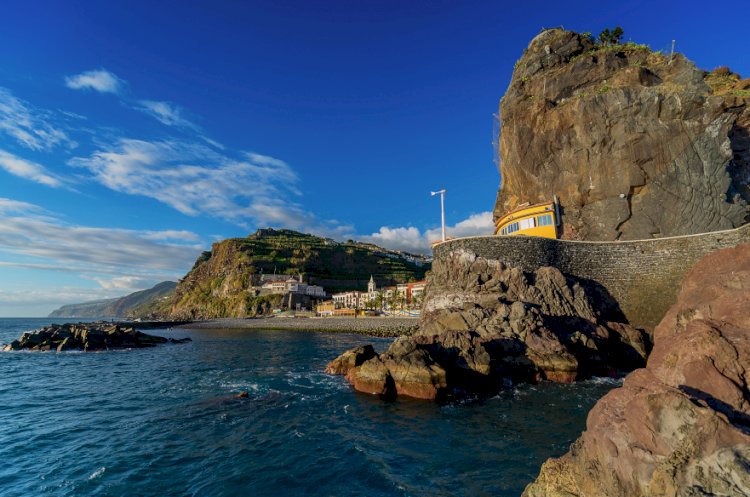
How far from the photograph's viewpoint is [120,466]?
1227 centimetres

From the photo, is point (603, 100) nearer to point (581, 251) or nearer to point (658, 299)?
point (581, 251)

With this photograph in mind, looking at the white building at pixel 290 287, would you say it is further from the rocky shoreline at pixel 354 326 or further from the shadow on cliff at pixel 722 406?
the shadow on cliff at pixel 722 406

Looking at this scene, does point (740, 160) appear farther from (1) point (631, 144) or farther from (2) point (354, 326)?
(2) point (354, 326)

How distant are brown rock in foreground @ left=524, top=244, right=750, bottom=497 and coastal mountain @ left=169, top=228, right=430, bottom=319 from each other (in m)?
115

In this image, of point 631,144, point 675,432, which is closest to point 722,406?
point 675,432

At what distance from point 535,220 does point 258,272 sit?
Result: 11616 cm

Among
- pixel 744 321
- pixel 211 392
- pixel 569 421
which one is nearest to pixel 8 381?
pixel 211 392

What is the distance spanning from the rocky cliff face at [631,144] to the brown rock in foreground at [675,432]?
3270 centimetres

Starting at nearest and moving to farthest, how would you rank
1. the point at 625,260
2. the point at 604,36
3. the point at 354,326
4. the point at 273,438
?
the point at 273,438 → the point at 625,260 → the point at 604,36 → the point at 354,326

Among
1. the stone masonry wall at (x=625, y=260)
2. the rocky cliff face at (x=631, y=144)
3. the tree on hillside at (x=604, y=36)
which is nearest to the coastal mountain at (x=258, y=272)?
the stone masonry wall at (x=625, y=260)

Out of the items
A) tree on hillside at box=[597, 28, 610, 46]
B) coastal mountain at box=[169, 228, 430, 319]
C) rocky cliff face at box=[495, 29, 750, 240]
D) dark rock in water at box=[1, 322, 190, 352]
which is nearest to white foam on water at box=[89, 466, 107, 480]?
Answer: rocky cliff face at box=[495, 29, 750, 240]

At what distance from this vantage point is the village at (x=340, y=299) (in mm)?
94181

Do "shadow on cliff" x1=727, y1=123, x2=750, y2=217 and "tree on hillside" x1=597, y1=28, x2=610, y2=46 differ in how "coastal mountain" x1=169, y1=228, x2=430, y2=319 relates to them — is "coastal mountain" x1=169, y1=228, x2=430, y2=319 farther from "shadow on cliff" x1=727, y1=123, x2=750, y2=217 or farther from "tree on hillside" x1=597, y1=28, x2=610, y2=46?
"shadow on cliff" x1=727, y1=123, x2=750, y2=217

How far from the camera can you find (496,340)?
84.4 feet
